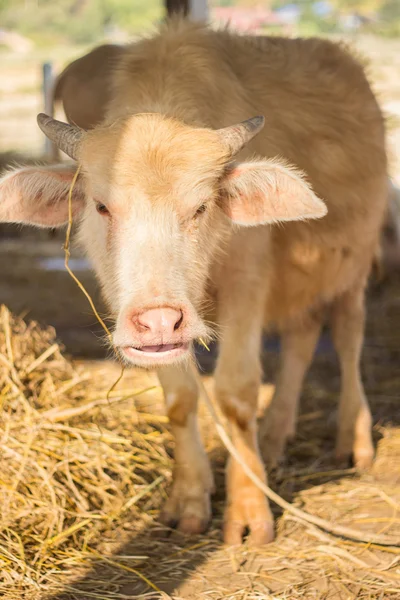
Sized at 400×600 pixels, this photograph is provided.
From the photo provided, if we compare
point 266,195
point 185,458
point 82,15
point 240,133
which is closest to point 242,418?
point 185,458

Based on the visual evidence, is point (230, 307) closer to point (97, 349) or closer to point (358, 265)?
point (358, 265)

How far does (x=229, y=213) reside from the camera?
10.6 ft

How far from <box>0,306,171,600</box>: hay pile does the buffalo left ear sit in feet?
3.50

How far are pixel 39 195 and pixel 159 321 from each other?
3.00 feet

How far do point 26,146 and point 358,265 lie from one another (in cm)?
1248

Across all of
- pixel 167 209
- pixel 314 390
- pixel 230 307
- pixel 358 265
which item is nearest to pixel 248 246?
pixel 230 307

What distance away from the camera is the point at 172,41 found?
3.60 m

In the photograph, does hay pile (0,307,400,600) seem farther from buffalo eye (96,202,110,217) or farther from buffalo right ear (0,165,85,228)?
buffalo eye (96,202,110,217)

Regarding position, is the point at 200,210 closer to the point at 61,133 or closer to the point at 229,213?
the point at 229,213

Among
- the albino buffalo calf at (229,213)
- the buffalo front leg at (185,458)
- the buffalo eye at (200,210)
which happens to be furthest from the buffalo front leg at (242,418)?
the buffalo eye at (200,210)

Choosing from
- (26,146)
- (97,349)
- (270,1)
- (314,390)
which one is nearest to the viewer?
(314,390)

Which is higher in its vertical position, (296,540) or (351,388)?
(296,540)

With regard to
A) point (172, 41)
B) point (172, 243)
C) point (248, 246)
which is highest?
point (172, 41)

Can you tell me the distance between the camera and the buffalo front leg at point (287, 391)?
4.34 m
